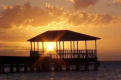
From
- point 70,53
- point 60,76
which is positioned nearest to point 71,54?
point 70,53

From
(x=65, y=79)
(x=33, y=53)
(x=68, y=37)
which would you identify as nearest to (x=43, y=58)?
(x=33, y=53)

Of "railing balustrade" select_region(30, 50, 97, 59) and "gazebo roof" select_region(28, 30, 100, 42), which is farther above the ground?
"gazebo roof" select_region(28, 30, 100, 42)

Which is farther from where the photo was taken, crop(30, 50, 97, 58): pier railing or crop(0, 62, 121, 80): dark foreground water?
crop(30, 50, 97, 58): pier railing

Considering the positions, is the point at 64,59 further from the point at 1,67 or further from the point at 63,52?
the point at 1,67

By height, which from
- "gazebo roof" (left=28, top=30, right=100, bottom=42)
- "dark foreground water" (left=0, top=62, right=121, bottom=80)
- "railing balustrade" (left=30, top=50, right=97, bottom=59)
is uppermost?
"gazebo roof" (left=28, top=30, right=100, bottom=42)

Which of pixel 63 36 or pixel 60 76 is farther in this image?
pixel 63 36

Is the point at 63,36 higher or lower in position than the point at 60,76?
higher

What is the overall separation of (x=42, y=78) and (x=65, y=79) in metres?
3.05

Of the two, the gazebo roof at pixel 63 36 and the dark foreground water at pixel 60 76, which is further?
the gazebo roof at pixel 63 36

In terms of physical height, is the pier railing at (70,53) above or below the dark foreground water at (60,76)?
above

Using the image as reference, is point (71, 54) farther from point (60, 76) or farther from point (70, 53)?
point (60, 76)

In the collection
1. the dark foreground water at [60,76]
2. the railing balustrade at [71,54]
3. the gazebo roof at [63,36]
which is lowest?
the dark foreground water at [60,76]

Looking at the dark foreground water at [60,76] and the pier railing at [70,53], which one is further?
the pier railing at [70,53]

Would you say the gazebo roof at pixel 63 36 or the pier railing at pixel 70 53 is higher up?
the gazebo roof at pixel 63 36
